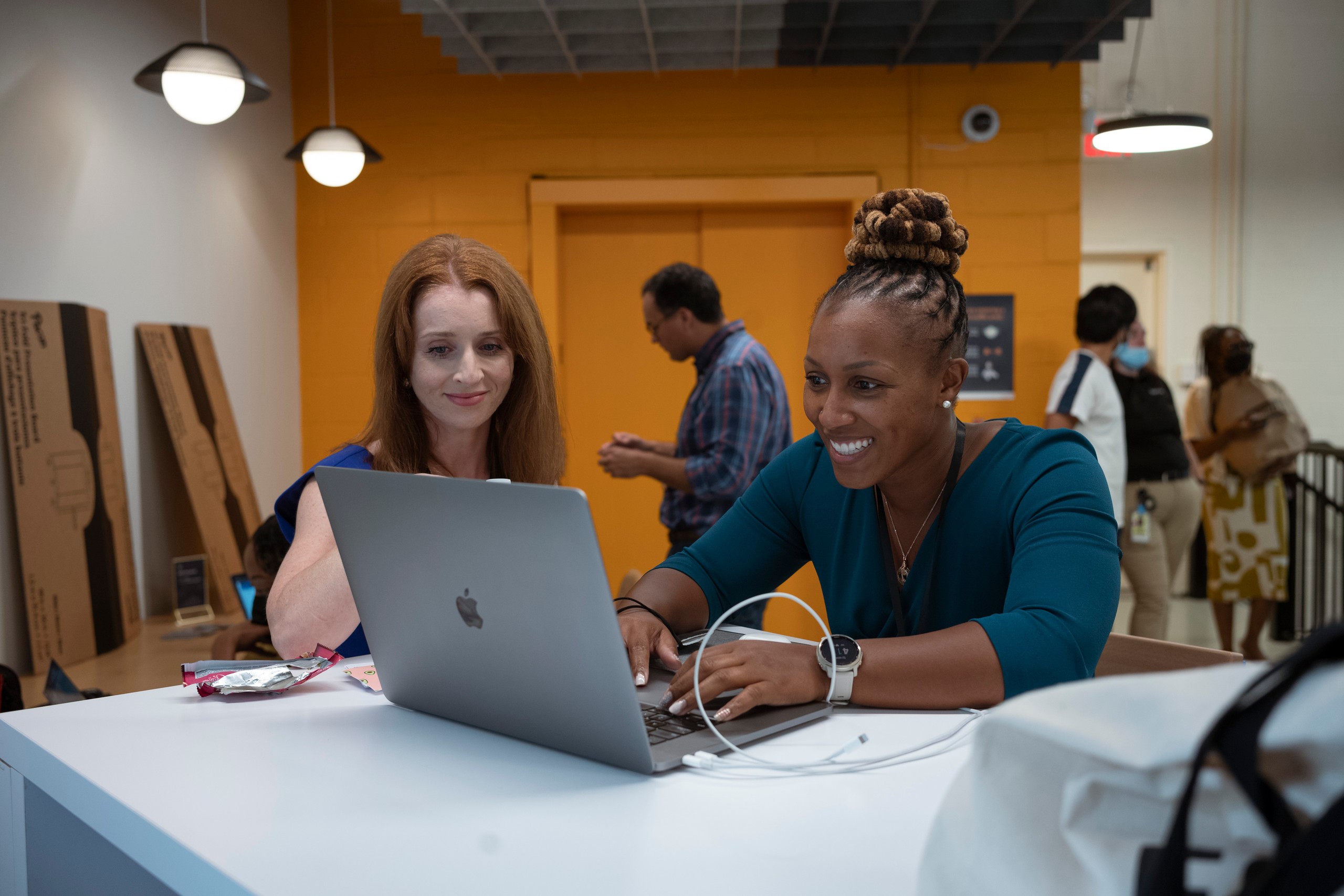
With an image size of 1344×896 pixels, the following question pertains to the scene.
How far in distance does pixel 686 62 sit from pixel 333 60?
1734 mm

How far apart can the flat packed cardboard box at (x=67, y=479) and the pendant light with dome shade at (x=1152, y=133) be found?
380cm

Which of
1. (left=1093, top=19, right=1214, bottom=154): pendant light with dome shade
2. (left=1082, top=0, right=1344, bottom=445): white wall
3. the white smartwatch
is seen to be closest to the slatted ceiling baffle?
(left=1093, top=19, right=1214, bottom=154): pendant light with dome shade

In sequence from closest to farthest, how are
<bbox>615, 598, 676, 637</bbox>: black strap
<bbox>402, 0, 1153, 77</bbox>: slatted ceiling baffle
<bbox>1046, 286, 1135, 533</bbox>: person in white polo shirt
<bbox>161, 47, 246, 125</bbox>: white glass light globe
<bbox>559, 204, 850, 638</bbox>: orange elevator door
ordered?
<bbox>615, 598, 676, 637</bbox>: black strap
<bbox>161, 47, 246, 125</bbox>: white glass light globe
<bbox>1046, 286, 1135, 533</bbox>: person in white polo shirt
<bbox>402, 0, 1153, 77</bbox>: slatted ceiling baffle
<bbox>559, 204, 850, 638</bbox>: orange elevator door

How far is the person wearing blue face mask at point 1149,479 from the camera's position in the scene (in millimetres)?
3586

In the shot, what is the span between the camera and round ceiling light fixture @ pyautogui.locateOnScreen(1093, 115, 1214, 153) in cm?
345

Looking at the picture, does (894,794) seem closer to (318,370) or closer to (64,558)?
(64,558)

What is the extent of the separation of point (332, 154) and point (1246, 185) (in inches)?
207

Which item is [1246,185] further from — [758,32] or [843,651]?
[843,651]

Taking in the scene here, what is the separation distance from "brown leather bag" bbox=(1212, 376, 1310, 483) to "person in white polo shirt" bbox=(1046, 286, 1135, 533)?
0.87 metres

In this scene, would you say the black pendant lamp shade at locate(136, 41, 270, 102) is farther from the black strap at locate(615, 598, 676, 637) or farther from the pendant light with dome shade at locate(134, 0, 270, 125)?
the black strap at locate(615, 598, 676, 637)

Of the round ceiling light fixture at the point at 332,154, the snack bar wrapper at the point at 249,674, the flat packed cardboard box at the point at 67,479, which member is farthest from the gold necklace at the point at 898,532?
the round ceiling light fixture at the point at 332,154

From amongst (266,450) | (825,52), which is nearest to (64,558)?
(266,450)

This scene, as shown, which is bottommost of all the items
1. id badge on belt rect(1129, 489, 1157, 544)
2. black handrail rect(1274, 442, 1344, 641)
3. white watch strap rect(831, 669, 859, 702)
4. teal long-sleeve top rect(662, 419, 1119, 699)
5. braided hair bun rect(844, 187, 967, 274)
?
black handrail rect(1274, 442, 1344, 641)

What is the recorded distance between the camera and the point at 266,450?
430cm
